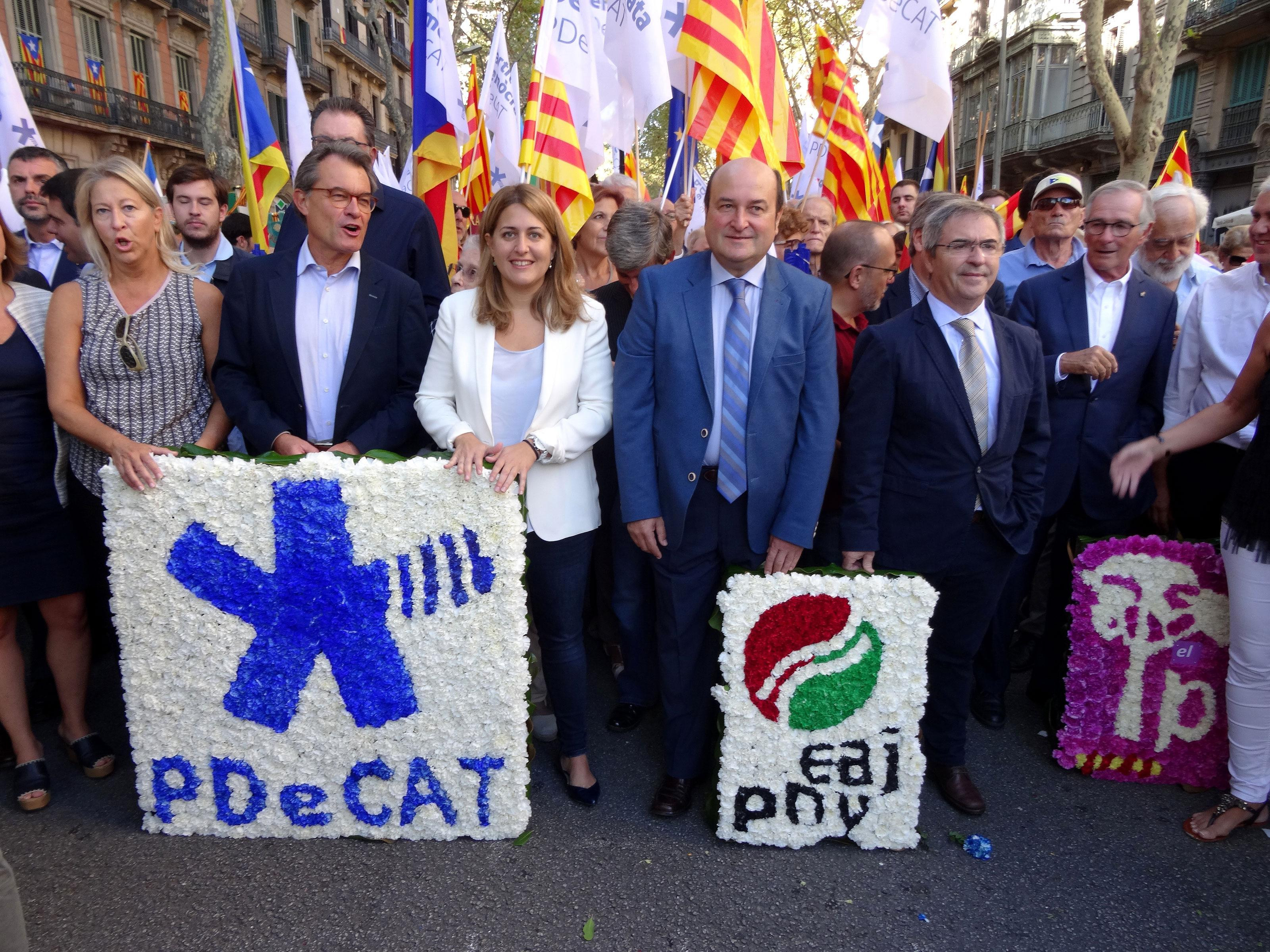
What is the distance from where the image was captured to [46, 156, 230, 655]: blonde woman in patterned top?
290 centimetres

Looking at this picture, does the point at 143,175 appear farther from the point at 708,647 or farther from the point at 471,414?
the point at 708,647

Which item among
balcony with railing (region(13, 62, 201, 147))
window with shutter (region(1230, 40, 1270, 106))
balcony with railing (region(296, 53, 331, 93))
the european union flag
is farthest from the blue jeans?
balcony with railing (region(296, 53, 331, 93))

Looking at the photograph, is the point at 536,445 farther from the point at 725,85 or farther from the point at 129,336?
the point at 725,85

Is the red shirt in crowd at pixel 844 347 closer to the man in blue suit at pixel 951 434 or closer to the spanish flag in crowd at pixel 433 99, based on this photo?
the man in blue suit at pixel 951 434

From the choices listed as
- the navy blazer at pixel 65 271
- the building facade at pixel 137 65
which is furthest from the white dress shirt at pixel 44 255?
the building facade at pixel 137 65

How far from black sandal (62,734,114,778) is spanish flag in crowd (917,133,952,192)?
22.4ft

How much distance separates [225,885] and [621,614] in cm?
163

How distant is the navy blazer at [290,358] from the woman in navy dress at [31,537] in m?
0.67

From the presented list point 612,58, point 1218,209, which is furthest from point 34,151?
point 1218,209

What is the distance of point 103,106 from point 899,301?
23.9 metres

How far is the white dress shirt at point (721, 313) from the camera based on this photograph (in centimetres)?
276

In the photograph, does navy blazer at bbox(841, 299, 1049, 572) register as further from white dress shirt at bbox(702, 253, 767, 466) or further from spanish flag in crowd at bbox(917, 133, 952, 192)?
spanish flag in crowd at bbox(917, 133, 952, 192)

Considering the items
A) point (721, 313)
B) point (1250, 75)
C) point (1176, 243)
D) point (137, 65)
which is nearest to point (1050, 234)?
point (1176, 243)

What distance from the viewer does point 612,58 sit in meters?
5.50
